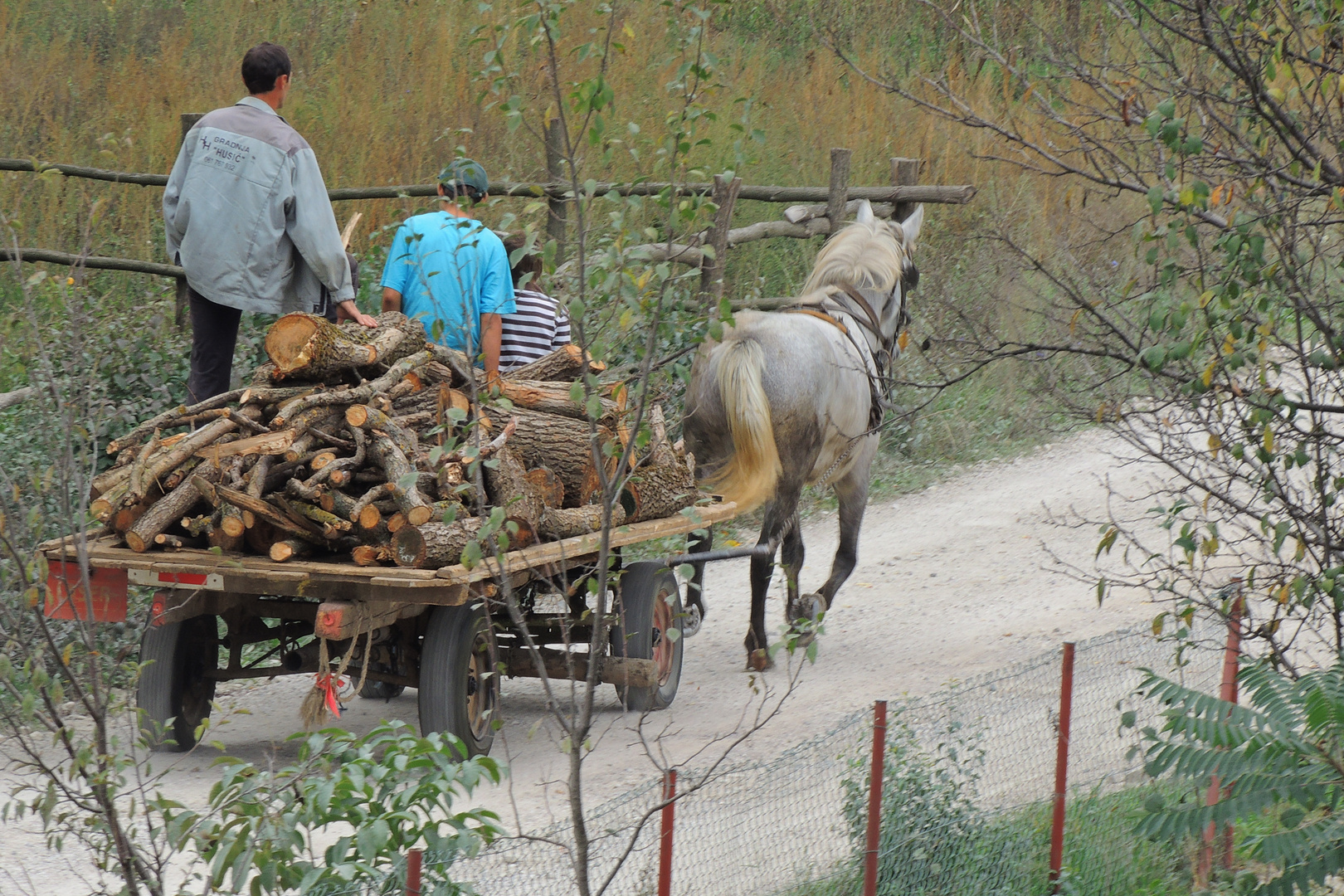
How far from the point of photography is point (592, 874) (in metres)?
3.98

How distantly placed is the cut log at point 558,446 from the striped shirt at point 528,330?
78 cm

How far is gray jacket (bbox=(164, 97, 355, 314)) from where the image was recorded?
534 cm

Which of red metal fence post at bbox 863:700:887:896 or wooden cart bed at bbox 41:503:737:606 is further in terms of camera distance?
wooden cart bed at bbox 41:503:737:606

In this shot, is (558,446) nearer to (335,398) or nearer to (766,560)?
(335,398)

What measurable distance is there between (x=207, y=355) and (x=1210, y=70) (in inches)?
169

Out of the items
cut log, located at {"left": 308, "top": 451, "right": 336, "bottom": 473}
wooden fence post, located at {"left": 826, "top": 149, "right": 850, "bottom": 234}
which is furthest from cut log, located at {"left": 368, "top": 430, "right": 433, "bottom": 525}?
wooden fence post, located at {"left": 826, "top": 149, "right": 850, "bottom": 234}

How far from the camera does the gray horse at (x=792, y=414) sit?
21.3ft

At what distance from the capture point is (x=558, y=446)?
5.29m

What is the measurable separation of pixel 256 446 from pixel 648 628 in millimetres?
1890

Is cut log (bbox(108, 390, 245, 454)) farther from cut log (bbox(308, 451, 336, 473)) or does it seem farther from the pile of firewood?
cut log (bbox(308, 451, 336, 473))

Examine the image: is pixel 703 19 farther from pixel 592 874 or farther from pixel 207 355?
pixel 207 355

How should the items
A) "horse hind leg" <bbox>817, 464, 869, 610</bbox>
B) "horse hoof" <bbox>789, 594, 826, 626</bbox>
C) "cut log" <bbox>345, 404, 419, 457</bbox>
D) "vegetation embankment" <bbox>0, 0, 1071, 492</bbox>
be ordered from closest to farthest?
"cut log" <bbox>345, 404, 419, 457</bbox> < "horse hoof" <bbox>789, 594, 826, 626</bbox> < "horse hind leg" <bbox>817, 464, 869, 610</bbox> < "vegetation embankment" <bbox>0, 0, 1071, 492</bbox>

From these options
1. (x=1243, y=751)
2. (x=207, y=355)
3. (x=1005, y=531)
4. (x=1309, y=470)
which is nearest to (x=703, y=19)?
(x=1243, y=751)

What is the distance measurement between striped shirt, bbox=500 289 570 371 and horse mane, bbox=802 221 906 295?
1887mm
